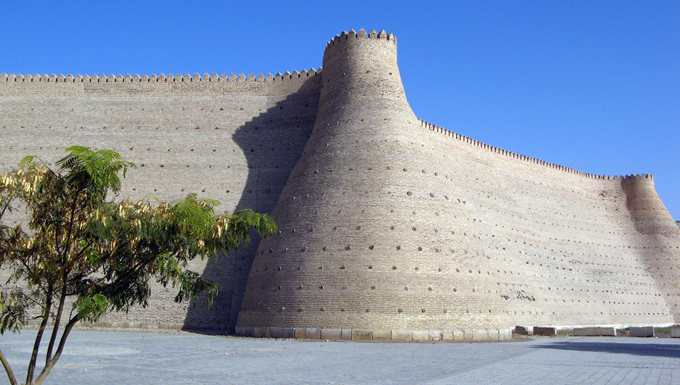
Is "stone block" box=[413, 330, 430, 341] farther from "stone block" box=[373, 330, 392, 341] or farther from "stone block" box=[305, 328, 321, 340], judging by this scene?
"stone block" box=[305, 328, 321, 340]

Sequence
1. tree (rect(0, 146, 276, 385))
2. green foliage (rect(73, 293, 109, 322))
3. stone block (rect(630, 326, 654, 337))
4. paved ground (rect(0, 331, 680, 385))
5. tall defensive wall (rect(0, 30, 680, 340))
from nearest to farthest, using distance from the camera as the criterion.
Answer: green foliage (rect(73, 293, 109, 322)) → tree (rect(0, 146, 276, 385)) → paved ground (rect(0, 331, 680, 385)) → tall defensive wall (rect(0, 30, 680, 340)) → stone block (rect(630, 326, 654, 337))

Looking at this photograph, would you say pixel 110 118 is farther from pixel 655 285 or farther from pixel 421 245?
pixel 655 285

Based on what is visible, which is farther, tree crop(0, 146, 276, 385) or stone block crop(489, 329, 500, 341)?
stone block crop(489, 329, 500, 341)

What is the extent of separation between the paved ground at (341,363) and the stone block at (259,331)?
125cm

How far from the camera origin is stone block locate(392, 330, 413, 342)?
16984 mm

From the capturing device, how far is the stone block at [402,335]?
17.0 meters

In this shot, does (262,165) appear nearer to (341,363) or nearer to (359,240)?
(359,240)

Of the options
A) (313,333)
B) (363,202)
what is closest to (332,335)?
(313,333)

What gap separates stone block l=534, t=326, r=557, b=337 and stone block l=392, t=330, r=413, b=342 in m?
7.98

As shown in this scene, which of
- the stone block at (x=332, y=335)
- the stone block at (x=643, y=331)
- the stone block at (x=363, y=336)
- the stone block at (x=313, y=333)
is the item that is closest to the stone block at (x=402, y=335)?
the stone block at (x=363, y=336)

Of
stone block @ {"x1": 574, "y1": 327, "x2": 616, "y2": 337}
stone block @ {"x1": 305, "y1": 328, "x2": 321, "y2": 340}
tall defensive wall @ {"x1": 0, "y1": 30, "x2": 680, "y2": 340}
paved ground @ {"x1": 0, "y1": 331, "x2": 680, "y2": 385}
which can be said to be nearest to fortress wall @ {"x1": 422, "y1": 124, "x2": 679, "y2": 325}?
tall defensive wall @ {"x1": 0, "y1": 30, "x2": 680, "y2": 340}

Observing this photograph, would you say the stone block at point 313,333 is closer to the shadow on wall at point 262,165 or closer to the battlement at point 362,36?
the shadow on wall at point 262,165

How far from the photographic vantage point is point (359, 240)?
18.0 meters

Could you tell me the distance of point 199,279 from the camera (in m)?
7.01
